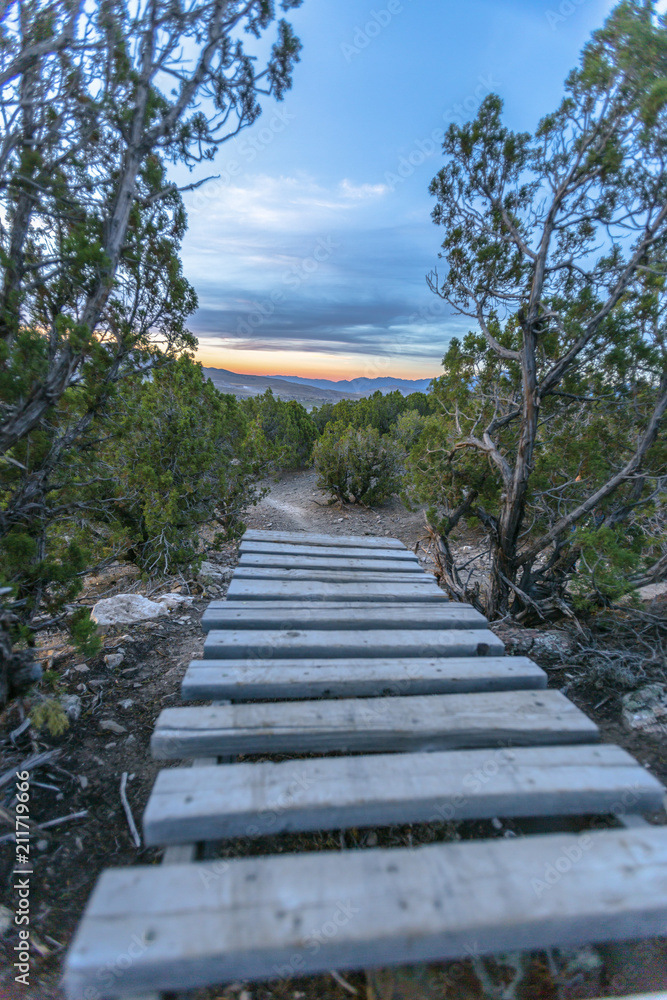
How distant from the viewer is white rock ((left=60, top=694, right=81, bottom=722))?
2.49m

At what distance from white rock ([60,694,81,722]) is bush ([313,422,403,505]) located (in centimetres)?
928

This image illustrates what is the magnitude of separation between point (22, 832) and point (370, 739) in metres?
1.50

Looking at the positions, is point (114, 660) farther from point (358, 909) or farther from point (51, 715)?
point (358, 909)

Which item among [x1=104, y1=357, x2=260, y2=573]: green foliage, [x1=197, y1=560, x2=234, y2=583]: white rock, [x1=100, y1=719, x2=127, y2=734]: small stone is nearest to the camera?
[x1=100, y1=719, x2=127, y2=734]: small stone

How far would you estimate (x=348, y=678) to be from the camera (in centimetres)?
178

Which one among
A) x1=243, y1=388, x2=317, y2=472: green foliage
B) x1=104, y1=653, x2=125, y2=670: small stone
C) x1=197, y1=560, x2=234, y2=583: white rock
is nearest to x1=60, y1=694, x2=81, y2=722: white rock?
x1=104, y1=653, x2=125, y2=670: small stone

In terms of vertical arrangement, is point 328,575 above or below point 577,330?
below

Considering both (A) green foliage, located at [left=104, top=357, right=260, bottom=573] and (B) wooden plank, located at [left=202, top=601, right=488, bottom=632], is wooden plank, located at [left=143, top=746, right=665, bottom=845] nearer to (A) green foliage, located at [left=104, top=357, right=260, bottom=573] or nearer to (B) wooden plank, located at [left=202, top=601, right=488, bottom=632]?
(B) wooden plank, located at [left=202, top=601, right=488, bottom=632]

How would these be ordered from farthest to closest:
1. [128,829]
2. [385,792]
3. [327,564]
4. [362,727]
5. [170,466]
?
[170,466] < [327,564] < [128,829] < [362,727] < [385,792]

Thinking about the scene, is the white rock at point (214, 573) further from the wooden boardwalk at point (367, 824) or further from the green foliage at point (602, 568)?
the green foliage at point (602, 568)

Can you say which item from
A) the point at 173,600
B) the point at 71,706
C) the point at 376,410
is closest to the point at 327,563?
the point at 71,706

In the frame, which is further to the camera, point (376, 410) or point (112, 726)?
point (376, 410)

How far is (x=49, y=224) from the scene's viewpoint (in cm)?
239

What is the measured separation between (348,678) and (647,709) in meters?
2.08
